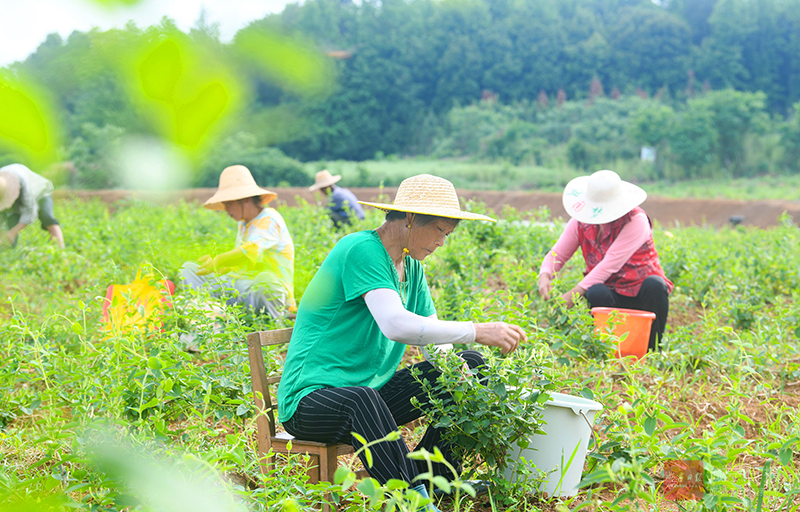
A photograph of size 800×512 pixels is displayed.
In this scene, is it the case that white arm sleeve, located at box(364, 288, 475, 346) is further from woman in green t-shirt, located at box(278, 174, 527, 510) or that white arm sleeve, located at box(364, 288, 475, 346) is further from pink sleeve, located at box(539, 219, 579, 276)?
pink sleeve, located at box(539, 219, 579, 276)

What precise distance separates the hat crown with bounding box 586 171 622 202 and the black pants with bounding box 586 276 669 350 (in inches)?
18.5

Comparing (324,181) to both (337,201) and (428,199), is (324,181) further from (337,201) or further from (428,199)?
(428,199)

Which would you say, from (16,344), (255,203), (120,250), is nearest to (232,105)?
(16,344)

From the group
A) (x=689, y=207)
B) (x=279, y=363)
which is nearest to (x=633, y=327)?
(x=279, y=363)

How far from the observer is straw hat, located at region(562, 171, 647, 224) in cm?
329

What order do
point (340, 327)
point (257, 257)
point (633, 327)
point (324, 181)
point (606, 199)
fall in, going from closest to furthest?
1. point (340, 327)
2. point (633, 327)
3. point (257, 257)
4. point (606, 199)
5. point (324, 181)

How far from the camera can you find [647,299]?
3.38 metres

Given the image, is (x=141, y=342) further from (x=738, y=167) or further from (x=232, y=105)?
(x=738, y=167)

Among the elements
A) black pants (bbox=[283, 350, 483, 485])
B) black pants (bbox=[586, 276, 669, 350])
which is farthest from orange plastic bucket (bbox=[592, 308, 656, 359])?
black pants (bbox=[283, 350, 483, 485])

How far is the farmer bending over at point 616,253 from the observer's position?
3.33 m

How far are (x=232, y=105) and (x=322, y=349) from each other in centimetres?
158

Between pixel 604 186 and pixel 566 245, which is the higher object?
pixel 604 186

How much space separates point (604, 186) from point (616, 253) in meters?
0.35

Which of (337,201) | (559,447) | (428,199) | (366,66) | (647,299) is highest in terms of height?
(366,66)
